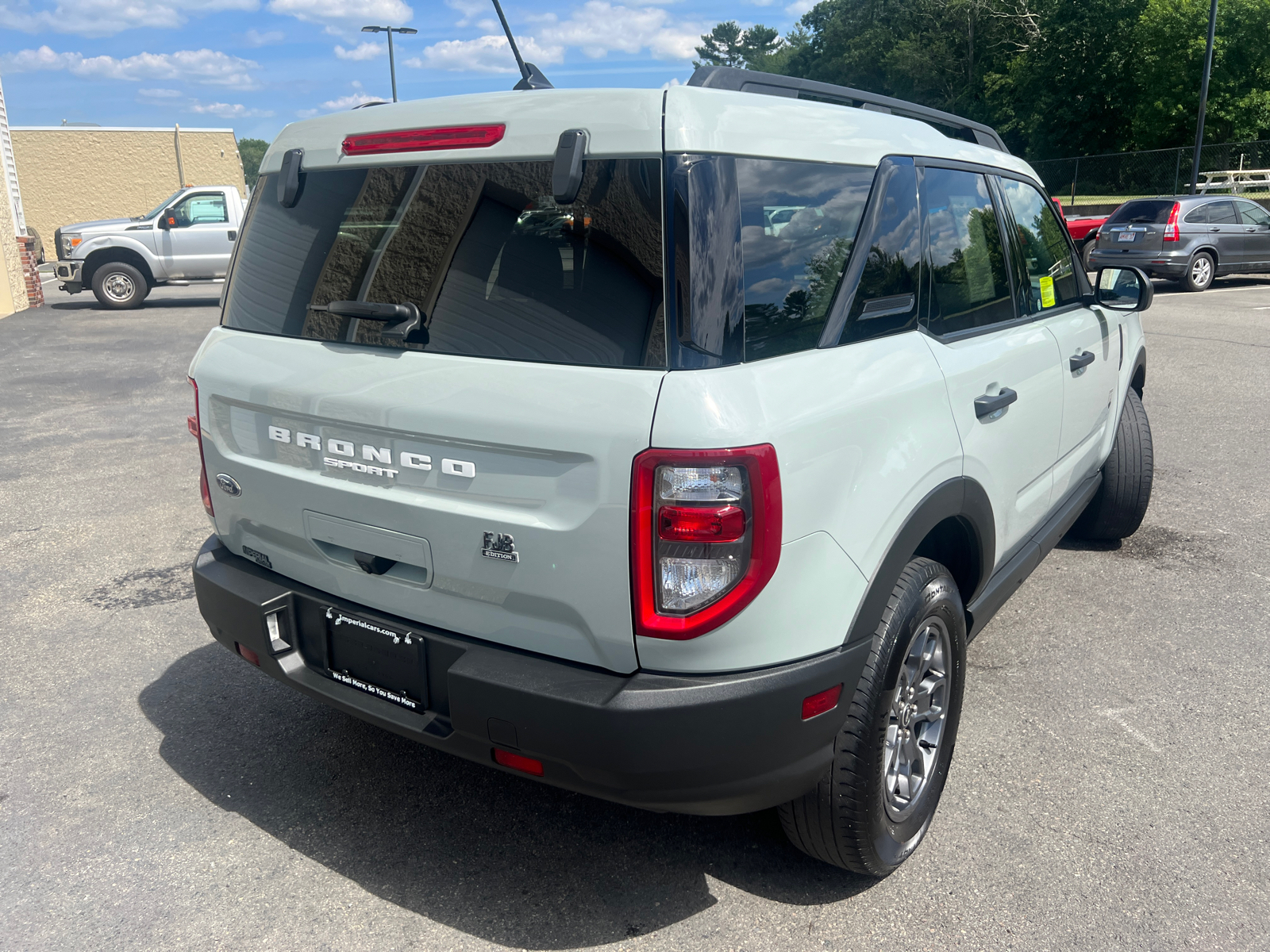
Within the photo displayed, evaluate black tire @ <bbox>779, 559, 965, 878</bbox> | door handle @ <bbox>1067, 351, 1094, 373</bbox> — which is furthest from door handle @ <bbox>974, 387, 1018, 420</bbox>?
door handle @ <bbox>1067, 351, 1094, 373</bbox>

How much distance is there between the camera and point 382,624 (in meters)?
2.37

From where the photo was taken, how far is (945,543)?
2.86 m

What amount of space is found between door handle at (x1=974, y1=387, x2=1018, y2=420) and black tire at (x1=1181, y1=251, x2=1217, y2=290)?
16.3 metres

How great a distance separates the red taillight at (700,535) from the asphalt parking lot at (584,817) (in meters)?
0.94

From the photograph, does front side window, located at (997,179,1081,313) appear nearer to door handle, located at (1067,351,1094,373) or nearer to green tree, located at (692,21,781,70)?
door handle, located at (1067,351,1094,373)

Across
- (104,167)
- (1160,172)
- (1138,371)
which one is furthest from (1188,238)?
(104,167)

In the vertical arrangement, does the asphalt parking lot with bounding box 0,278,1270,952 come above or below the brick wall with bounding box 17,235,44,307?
below

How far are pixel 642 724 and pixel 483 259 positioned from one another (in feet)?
3.60

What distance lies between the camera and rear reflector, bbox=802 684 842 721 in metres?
2.10

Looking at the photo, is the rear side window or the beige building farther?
the beige building

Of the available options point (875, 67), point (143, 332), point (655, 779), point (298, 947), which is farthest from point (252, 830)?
point (875, 67)

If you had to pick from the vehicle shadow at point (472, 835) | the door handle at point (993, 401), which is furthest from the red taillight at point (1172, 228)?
the vehicle shadow at point (472, 835)

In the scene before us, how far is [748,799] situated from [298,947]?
1.17 meters

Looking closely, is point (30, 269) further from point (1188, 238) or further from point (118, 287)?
point (1188, 238)
